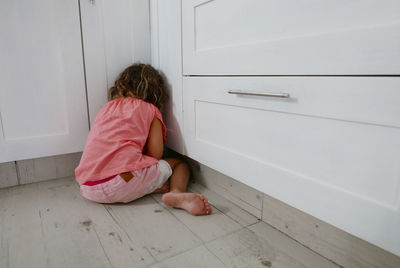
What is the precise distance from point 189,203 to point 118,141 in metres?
0.34

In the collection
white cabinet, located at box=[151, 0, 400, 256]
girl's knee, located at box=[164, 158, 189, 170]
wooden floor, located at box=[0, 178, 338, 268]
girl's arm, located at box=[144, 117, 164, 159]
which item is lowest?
wooden floor, located at box=[0, 178, 338, 268]

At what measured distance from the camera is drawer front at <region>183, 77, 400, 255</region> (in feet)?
1.73

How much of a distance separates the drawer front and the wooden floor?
16cm

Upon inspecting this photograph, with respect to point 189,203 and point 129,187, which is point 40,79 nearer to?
point 129,187

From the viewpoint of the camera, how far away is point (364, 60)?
53cm

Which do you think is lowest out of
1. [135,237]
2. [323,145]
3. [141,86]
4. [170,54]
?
[135,237]

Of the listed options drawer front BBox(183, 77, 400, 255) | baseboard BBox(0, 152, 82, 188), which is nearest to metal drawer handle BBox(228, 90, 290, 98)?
drawer front BBox(183, 77, 400, 255)

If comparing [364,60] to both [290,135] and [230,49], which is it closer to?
[290,135]

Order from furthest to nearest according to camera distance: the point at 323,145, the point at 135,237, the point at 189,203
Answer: the point at 189,203, the point at 135,237, the point at 323,145

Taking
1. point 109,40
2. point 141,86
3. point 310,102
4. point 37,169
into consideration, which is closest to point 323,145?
point 310,102

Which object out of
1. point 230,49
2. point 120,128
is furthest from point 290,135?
point 120,128

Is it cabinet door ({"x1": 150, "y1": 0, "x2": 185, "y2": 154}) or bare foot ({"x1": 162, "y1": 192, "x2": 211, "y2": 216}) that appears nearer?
bare foot ({"x1": 162, "y1": 192, "x2": 211, "y2": 216})

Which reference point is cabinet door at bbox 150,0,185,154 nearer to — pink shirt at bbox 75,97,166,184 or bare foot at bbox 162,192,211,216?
pink shirt at bbox 75,97,166,184

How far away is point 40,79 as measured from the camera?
43.4 inches
